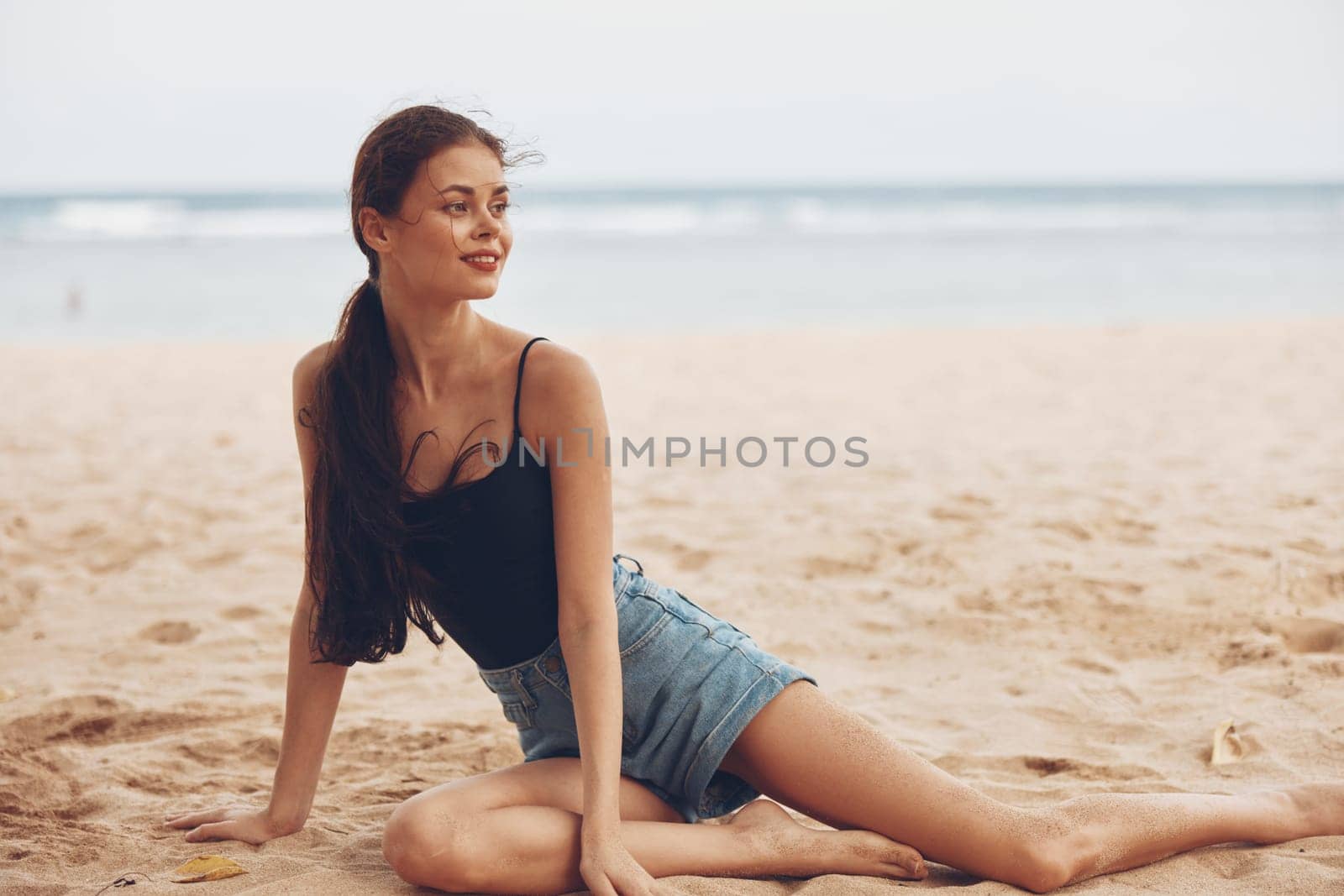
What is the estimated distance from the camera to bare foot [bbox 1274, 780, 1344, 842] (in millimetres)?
2260

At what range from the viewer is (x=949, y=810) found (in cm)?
210

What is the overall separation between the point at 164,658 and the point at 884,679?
6.90ft

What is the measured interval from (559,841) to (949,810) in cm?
69

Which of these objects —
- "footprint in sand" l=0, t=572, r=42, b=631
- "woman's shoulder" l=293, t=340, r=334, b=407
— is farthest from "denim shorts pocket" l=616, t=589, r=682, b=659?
"footprint in sand" l=0, t=572, r=42, b=631

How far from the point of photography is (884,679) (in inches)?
130

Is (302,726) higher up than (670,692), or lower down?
lower down

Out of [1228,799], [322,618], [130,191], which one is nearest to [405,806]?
[322,618]

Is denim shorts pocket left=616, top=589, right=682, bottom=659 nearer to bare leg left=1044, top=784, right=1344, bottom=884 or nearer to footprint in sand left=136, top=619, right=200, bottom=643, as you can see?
bare leg left=1044, top=784, right=1344, bottom=884

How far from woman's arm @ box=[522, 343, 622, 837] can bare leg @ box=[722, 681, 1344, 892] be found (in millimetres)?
308

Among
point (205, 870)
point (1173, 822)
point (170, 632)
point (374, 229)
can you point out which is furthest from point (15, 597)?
point (1173, 822)

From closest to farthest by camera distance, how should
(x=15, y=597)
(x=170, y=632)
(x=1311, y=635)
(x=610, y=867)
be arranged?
1. (x=610, y=867)
2. (x=1311, y=635)
3. (x=170, y=632)
4. (x=15, y=597)

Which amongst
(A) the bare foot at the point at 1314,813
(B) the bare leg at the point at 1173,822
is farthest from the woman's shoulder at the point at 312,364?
(A) the bare foot at the point at 1314,813

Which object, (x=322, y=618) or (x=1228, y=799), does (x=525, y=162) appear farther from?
(x=1228, y=799)

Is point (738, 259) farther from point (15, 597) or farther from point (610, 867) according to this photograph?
point (610, 867)
